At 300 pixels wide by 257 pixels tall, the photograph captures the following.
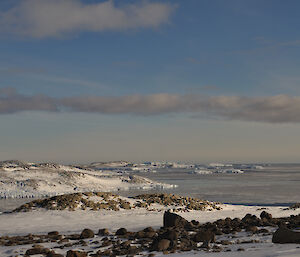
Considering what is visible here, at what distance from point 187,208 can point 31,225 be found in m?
12.9

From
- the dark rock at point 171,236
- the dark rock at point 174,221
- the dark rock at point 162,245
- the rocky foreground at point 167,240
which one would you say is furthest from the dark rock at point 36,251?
the dark rock at point 174,221

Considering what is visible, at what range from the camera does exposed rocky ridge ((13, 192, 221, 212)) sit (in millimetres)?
29141

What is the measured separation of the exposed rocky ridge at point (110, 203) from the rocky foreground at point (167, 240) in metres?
11.8

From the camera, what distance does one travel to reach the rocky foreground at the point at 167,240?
12.6 meters

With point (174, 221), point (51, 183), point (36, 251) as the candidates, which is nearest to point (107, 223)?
point (174, 221)

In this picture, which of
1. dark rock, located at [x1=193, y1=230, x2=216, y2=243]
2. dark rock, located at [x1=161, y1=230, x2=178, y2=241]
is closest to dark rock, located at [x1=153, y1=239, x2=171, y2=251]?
dark rock, located at [x1=161, y1=230, x2=178, y2=241]

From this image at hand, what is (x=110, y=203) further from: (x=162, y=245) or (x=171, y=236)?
(x=162, y=245)

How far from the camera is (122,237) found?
51.8 ft

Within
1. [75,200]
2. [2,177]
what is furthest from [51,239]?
[2,177]

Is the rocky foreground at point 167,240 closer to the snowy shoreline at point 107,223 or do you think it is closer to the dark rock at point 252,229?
the dark rock at point 252,229

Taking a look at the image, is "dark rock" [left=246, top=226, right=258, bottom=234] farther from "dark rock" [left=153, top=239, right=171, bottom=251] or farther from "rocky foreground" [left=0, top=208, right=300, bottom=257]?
"dark rock" [left=153, top=239, right=171, bottom=251]

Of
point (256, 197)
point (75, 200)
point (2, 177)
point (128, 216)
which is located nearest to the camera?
point (128, 216)

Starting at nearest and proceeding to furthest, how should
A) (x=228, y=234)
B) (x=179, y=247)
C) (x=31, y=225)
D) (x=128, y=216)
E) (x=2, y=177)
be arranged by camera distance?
(x=179, y=247), (x=228, y=234), (x=31, y=225), (x=128, y=216), (x=2, y=177)

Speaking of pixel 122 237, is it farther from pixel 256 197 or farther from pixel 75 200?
pixel 256 197
